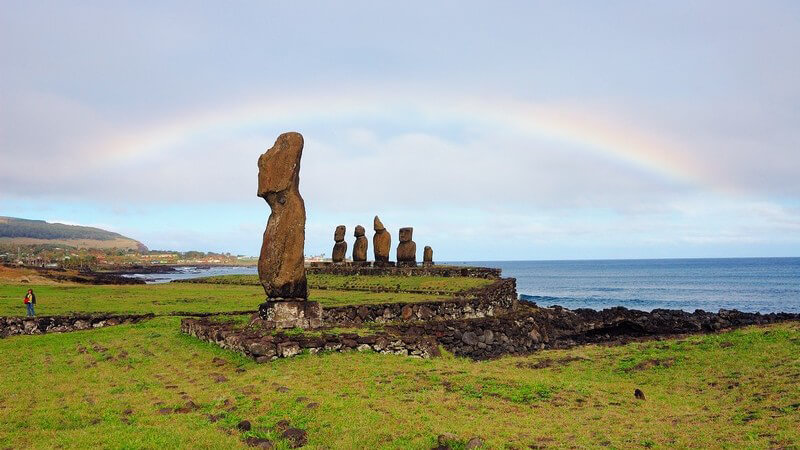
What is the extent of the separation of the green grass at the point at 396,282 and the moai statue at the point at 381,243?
345cm

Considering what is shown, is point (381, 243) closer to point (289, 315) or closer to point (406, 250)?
point (406, 250)

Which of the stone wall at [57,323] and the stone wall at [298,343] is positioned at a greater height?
the stone wall at [298,343]

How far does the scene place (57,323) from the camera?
836 inches

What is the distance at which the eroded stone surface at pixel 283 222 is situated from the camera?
17.9m

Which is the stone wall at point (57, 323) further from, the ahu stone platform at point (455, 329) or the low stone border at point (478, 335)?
the ahu stone platform at point (455, 329)

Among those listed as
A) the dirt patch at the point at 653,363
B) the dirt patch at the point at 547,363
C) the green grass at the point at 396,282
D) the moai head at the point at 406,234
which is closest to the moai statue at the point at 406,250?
the moai head at the point at 406,234

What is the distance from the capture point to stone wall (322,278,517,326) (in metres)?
23.5

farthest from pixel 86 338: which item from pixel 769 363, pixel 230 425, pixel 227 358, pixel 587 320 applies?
pixel 587 320

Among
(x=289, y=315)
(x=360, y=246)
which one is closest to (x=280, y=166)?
(x=289, y=315)

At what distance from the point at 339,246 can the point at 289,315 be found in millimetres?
32449

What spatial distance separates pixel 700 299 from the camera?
80.5m

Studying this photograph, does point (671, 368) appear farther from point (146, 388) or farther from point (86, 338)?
point (86, 338)

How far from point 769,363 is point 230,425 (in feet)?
41.2

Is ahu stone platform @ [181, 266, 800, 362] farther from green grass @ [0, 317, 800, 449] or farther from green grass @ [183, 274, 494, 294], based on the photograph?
green grass @ [183, 274, 494, 294]
